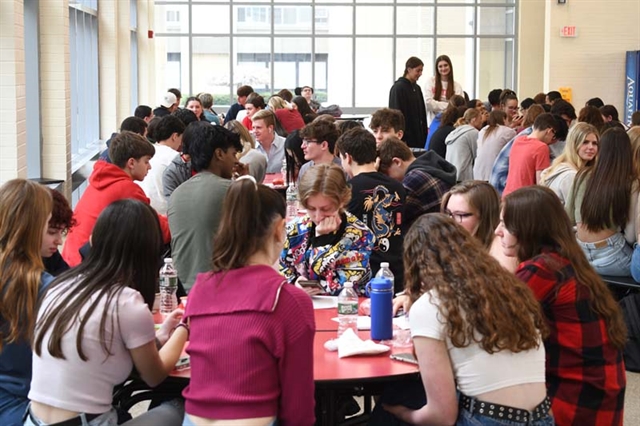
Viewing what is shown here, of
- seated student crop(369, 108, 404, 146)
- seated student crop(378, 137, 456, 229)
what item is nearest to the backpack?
seated student crop(378, 137, 456, 229)

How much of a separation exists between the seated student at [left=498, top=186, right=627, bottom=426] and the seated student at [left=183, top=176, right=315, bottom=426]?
1.00 m

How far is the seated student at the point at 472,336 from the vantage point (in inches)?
125

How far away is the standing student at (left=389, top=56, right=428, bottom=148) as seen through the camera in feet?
38.4

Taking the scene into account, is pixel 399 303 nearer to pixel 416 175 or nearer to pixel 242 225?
pixel 242 225

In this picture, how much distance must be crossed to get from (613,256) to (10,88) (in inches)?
188

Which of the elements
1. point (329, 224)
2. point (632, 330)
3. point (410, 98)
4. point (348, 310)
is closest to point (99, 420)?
point (348, 310)

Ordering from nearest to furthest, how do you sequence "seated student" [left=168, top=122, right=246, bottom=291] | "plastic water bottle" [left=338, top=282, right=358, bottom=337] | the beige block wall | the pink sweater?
the pink sweater → "plastic water bottle" [left=338, top=282, right=358, bottom=337] → "seated student" [left=168, top=122, right=246, bottom=291] → the beige block wall

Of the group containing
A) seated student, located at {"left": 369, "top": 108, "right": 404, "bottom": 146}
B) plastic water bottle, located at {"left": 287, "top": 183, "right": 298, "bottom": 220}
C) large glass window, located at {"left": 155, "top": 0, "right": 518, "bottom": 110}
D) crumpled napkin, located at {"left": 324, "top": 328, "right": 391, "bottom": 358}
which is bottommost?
crumpled napkin, located at {"left": 324, "top": 328, "right": 391, "bottom": 358}

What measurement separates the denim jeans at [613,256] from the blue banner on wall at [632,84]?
11.8m

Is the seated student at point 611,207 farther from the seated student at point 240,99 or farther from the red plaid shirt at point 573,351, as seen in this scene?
the seated student at point 240,99

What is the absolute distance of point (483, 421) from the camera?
3244 millimetres

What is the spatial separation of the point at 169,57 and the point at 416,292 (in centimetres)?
1843

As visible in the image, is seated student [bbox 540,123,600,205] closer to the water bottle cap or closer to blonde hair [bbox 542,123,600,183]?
blonde hair [bbox 542,123,600,183]

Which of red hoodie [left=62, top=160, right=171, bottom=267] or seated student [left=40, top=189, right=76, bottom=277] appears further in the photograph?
red hoodie [left=62, top=160, right=171, bottom=267]
